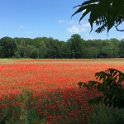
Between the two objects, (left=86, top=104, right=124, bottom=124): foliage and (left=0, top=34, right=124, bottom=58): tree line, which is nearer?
(left=86, top=104, right=124, bottom=124): foliage

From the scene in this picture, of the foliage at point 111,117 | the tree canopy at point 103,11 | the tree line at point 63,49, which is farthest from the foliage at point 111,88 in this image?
the tree line at point 63,49

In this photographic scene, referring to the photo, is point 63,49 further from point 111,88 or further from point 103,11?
point 103,11

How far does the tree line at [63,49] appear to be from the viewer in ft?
452

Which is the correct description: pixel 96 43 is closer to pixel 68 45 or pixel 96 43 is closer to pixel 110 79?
pixel 68 45

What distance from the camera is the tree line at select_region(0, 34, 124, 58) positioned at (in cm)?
13788

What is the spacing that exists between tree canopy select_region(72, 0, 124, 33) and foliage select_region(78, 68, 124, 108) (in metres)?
0.89

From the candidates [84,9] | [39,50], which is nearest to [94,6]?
[84,9]

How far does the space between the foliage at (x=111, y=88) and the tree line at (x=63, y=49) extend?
129 m

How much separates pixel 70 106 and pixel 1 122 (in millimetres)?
3493

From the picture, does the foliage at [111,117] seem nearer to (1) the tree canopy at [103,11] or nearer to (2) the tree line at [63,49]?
(1) the tree canopy at [103,11]

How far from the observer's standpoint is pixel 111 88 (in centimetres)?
276

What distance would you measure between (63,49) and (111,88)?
13744 centimetres

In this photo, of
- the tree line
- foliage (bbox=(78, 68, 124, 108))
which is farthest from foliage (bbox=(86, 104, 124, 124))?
the tree line

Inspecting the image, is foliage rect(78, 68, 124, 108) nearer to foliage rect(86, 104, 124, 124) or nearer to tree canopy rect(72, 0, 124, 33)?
foliage rect(86, 104, 124, 124)
